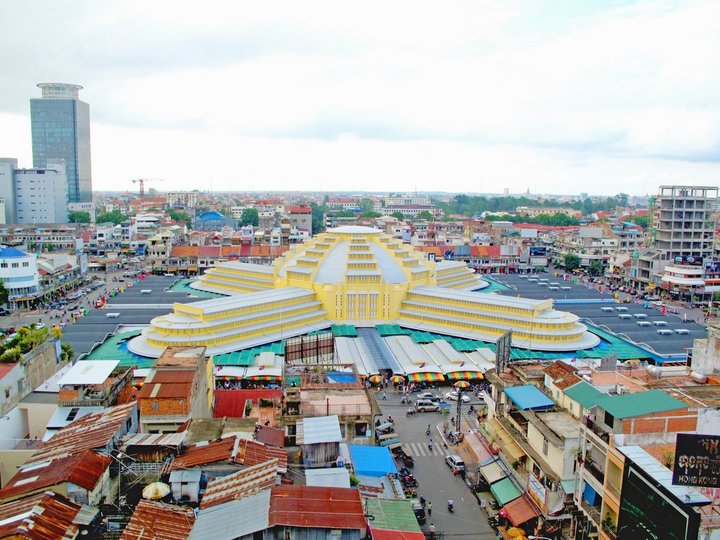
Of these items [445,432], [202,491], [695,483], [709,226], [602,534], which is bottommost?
[445,432]

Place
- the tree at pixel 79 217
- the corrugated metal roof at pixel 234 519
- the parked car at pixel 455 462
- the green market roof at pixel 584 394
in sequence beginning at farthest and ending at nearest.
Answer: the tree at pixel 79 217 < the parked car at pixel 455 462 < the green market roof at pixel 584 394 < the corrugated metal roof at pixel 234 519

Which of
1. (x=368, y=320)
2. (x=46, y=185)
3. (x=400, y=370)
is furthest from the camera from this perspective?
(x=46, y=185)

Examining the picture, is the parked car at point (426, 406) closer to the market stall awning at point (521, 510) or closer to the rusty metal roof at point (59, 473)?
the market stall awning at point (521, 510)

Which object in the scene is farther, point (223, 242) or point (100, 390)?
point (223, 242)

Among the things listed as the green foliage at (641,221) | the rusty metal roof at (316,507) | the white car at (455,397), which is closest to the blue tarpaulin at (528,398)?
the rusty metal roof at (316,507)

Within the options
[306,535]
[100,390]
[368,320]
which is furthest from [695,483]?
[368,320]

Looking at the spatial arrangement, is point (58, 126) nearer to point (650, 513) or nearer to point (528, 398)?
point (528, 398)

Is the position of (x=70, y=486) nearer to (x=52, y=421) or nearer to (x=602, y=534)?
(x=52, y=421)

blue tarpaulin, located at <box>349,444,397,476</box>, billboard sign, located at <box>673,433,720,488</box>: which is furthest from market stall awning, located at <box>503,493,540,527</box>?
billboard sign, located at <box>673,433,720,488</box>
